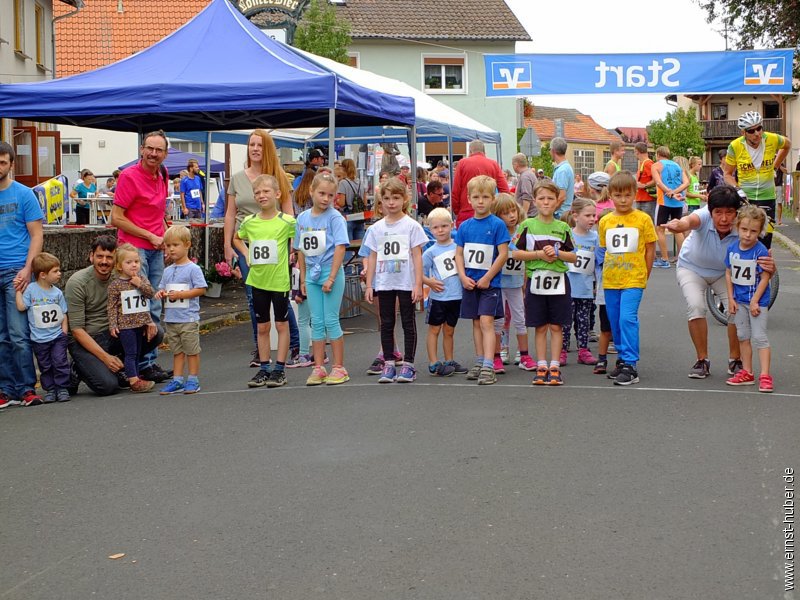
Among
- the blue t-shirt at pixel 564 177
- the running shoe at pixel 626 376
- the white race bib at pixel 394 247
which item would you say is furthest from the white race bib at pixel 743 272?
the blue t-shirt at pixel 564 177

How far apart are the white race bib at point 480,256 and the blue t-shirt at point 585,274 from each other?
42.4 inches

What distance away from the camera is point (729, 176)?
1242cm

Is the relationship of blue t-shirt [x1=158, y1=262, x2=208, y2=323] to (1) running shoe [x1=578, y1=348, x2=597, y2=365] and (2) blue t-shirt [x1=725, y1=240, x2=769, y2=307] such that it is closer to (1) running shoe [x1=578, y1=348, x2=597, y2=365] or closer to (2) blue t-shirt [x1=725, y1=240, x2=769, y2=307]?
(1) running shoe [x1=578, y1=348, x2=597, y2=365]

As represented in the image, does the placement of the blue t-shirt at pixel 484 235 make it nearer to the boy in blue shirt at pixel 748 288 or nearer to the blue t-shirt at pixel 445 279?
the blue t-shirt at pixel 445 279

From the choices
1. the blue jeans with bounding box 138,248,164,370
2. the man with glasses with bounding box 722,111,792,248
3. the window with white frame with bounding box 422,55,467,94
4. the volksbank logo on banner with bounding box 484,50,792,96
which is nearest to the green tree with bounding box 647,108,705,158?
the window with white frame with bounding box 422,55,467,94

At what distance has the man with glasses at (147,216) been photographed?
32.0 feet

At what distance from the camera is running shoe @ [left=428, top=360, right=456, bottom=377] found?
31.3ft

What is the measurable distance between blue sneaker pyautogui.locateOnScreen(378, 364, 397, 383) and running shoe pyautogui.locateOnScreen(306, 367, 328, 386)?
0.45m

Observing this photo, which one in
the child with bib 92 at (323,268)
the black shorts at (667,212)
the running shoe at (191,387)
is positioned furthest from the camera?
the black shorts at (667,212)

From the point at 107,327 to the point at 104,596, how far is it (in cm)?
503

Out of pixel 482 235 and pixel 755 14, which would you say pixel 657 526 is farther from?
pixel 755 14

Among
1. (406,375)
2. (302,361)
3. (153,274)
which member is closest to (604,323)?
Result: (406,375)

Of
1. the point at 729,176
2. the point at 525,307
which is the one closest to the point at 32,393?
the point at 525,307

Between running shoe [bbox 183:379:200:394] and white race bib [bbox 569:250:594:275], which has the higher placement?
white race bib [bbox 569:250:594:275]
